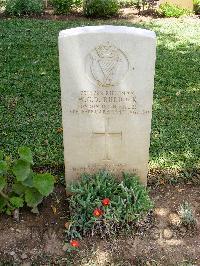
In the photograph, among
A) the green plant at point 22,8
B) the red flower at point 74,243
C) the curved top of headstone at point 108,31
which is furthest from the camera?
the green plant at point 22,8

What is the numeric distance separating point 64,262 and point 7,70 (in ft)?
13.7

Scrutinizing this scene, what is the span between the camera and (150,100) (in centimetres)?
394

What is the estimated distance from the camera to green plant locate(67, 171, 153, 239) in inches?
157

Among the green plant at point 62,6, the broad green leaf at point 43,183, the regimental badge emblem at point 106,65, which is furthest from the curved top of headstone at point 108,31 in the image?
the green plant at point 62,6

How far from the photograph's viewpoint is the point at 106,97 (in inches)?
154

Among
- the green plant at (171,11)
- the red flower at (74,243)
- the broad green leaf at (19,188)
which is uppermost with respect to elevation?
the green plant at (171,11)

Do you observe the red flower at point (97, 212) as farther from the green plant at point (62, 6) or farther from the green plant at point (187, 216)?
the green plant at point (62, 6)

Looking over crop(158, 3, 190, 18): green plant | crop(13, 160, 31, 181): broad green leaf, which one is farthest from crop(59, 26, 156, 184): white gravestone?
crop(158, 3, 190, 18): green plant

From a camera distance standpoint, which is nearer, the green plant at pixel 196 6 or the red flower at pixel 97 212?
the red flower at pixel 97 212

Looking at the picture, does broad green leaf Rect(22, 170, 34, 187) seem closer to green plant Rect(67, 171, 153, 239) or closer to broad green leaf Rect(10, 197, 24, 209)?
broad green leaf Rect(10, 197, 24, 209)

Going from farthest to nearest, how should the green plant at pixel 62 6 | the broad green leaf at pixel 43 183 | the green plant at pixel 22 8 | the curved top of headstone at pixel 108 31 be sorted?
the green plant at pixel 62 6
the green plant at pixel 22 8
the broad green leaf at pixel 43 183
the curved top of headstone at pixel 108 31

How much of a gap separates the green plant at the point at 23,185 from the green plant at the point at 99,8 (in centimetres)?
741

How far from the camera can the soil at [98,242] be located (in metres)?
3.85

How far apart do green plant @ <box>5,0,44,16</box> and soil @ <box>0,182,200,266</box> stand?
24.3 ft
